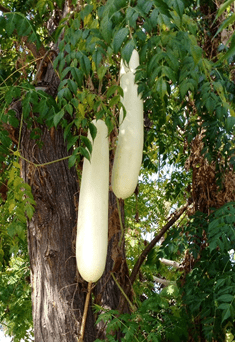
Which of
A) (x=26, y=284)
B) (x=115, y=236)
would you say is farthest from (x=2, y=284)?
(x=115, y=236)

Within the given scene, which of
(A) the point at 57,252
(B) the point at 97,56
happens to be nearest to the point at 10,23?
(B) the point at 97,56

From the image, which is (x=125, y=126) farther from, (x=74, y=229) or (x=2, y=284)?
(x=2, y=284)

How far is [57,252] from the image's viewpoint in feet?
7.95

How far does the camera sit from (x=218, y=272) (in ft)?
8.36

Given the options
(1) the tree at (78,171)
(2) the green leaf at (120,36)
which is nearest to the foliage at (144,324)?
(1) the tree at (78,171)

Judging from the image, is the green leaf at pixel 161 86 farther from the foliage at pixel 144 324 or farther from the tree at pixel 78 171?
the foliage at pixel 144 324

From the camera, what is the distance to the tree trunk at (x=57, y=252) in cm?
235

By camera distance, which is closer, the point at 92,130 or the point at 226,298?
the point at 92,130

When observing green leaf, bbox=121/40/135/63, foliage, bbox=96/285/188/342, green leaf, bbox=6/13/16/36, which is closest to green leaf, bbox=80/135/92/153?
green leaf, bbox=121/40/135/63

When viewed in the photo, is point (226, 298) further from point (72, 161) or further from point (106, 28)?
point (106, 28)

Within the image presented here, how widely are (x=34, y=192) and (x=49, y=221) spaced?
0.56 feet

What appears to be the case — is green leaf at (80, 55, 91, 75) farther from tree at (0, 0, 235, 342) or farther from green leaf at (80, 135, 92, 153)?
green leaf at (80, 135, 92, 153)

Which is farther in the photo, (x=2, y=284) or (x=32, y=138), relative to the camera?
(x=2, y=284)

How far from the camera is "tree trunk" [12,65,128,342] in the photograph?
7.72ft
